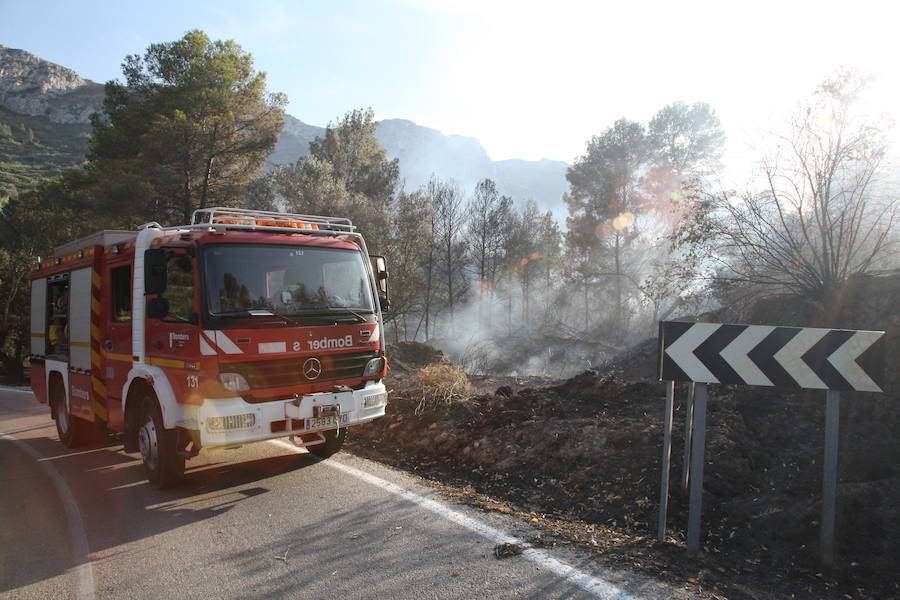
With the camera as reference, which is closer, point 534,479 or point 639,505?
point 639,505

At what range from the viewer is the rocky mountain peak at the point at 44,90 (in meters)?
113

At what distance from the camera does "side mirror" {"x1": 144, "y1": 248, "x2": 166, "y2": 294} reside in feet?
17.9

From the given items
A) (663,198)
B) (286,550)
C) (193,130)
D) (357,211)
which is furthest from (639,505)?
(663,198)

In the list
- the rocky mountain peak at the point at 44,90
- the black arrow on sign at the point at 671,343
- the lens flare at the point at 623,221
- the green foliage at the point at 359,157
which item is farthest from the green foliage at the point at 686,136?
the rocky mountain peak at the point at 44,90

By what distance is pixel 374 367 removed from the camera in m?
6.46

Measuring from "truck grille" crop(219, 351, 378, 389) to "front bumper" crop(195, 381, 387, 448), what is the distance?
186 mm

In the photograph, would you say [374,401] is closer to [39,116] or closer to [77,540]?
[77,540]

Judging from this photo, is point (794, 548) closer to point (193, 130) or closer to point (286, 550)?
point (286, 550)

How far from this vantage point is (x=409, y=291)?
88.9ft

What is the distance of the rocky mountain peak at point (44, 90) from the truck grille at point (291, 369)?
124 m

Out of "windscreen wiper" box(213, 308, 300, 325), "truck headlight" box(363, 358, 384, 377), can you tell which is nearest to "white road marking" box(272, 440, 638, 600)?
"truck headlight" box(363, 358, 384, 377)

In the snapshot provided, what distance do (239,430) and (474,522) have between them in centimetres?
242

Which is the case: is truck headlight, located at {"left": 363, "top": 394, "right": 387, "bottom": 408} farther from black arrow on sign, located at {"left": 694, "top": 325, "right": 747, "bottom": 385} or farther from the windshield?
black arrow on sign, located at {"left": 694, "top": 325, "right": 747, "bottom": 385}

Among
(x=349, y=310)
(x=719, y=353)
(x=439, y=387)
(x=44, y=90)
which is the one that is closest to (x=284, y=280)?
(x=349, y=310)
